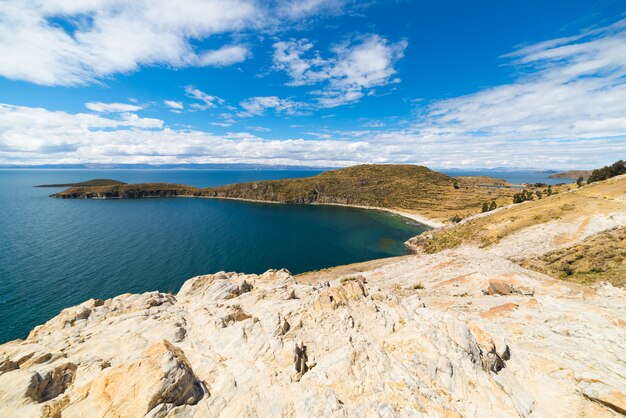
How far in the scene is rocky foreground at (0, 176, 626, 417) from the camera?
571 inches

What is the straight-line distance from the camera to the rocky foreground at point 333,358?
14.5 meters

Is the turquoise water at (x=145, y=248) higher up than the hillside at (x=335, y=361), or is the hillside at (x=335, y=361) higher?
the hillside at (x=335, y=361)

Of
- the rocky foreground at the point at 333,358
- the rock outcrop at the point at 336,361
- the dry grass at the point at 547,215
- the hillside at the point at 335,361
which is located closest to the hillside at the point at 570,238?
the dry grass at the point at 547,215

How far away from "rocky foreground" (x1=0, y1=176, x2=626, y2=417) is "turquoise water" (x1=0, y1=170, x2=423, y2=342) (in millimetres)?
40655

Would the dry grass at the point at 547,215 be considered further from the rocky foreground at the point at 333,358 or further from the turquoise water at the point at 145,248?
the rocky foreground at the point at 333,358

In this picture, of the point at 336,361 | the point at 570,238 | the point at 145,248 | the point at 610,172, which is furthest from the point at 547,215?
the point at 145,248

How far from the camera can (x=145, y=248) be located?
301 feet

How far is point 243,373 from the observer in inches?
687

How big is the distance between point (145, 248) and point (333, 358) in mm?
97732

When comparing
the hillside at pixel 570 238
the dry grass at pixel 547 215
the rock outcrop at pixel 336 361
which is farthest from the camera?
the dry grass at pixel 547 215

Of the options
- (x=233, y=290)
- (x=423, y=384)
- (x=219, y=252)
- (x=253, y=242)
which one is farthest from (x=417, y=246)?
(x=423, y=384)

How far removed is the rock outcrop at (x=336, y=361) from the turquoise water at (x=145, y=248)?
41448 millimetres

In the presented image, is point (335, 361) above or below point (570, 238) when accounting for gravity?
above

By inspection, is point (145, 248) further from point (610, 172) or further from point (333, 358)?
point (610, 172)
